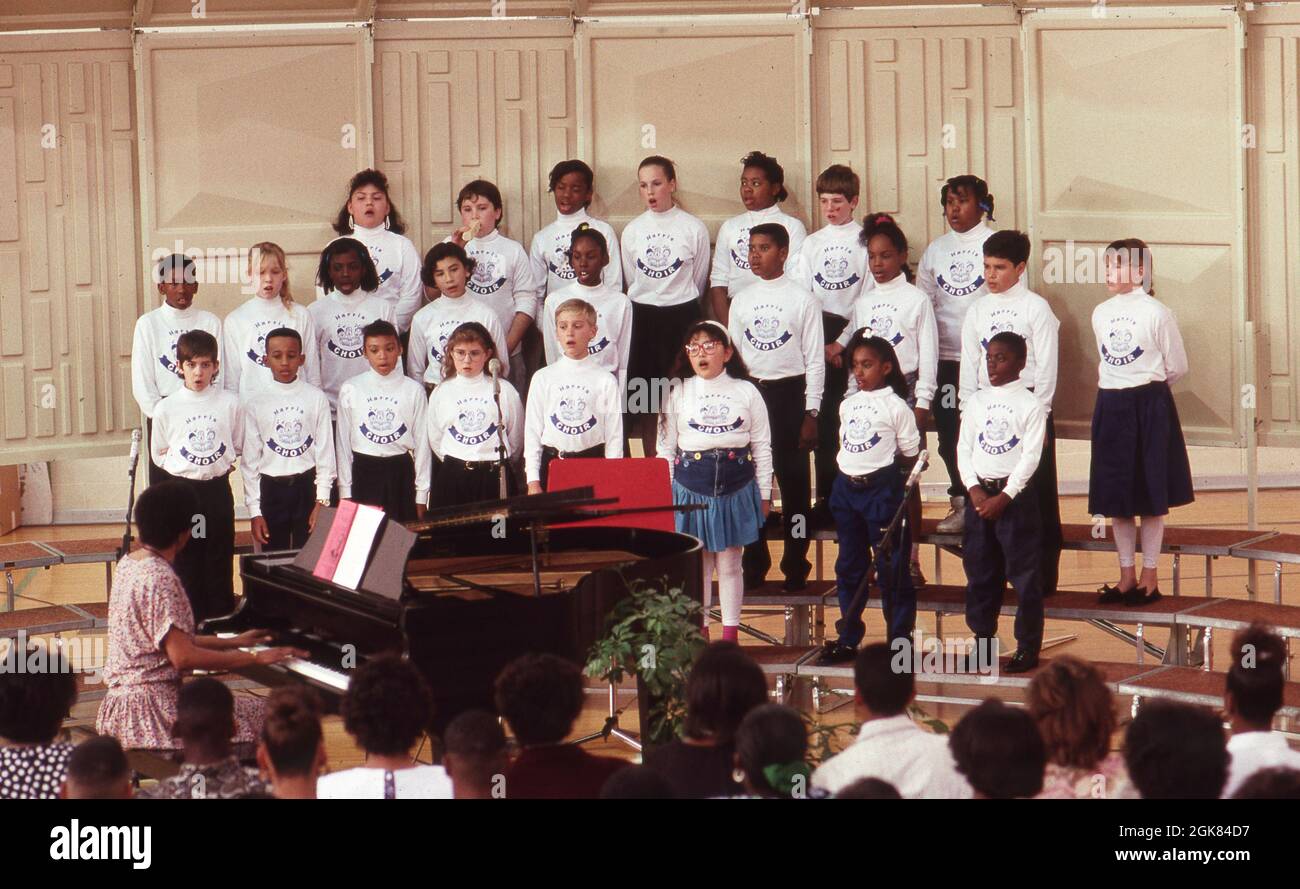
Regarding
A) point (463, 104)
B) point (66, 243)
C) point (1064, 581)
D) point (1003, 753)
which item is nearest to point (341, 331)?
point (463, 104)

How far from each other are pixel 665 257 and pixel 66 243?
9.49 feet

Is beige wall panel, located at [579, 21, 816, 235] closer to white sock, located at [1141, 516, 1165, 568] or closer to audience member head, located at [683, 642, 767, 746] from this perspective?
white sock, located at [1141, 516, 1165, 568]

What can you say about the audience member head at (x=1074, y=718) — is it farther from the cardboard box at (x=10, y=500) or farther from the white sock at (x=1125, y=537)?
the cardboard box at (x=10, y=500)

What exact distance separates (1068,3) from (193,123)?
13.4 ft

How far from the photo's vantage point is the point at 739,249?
7.72 metres

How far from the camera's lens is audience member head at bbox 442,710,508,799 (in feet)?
11.6

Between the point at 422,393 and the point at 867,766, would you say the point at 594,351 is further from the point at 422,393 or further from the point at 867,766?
the point at 867,766

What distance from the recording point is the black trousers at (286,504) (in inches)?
279

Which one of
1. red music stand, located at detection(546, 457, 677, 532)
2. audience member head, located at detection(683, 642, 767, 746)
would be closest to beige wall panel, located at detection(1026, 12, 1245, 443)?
red music stand, located at detection(546, 457, 677, 532)

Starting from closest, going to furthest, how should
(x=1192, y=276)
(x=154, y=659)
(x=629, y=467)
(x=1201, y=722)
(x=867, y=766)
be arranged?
(x=1201, y=722), (x=867, y=766), (x=154, y=659), (x=629, y=467), (x=1192, y=276)

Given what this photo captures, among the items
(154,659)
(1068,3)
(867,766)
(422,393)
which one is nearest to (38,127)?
(422,393)

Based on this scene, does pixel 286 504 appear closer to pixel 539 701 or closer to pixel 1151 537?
pixel 1151 537

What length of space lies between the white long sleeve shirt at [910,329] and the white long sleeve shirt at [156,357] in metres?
2.83

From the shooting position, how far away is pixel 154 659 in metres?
4.84
